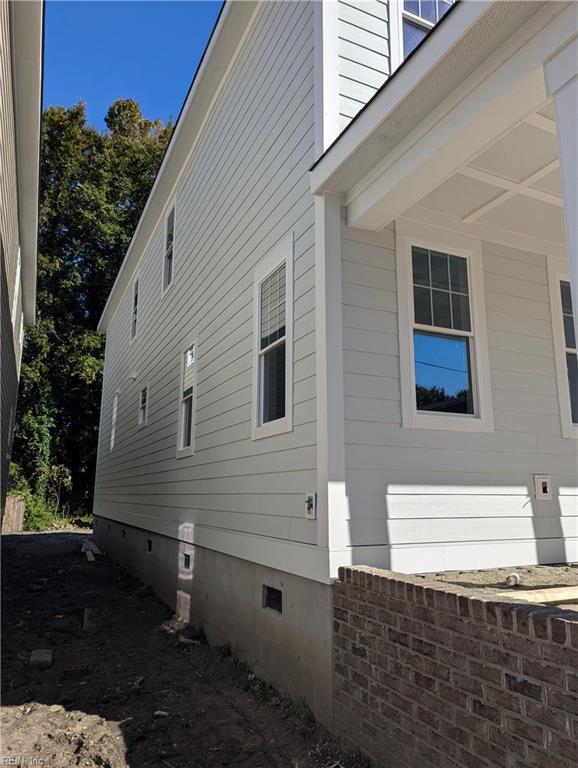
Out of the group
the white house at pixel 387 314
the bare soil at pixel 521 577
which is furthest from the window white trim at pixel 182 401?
the bare soil at pixel 521 577

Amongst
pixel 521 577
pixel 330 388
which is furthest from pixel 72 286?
pixel 521 577

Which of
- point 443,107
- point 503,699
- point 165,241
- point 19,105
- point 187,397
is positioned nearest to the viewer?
point 503,699

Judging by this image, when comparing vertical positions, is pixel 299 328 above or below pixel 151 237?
below

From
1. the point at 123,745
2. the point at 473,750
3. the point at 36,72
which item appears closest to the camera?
the point at 473,750

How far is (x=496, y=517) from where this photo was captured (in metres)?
4.29

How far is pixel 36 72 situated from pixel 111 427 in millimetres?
10274

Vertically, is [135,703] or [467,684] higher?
[467,684]

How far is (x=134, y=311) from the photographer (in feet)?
43.2

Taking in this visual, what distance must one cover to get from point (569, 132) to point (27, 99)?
607 cm

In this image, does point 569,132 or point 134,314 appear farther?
point 134,314

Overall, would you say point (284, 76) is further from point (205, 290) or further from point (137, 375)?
point (137, 375)

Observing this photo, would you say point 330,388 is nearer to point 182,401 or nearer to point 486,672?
point 486,672

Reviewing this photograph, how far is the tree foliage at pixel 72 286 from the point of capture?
20297mm

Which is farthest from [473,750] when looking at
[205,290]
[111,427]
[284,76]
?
[111,427]
